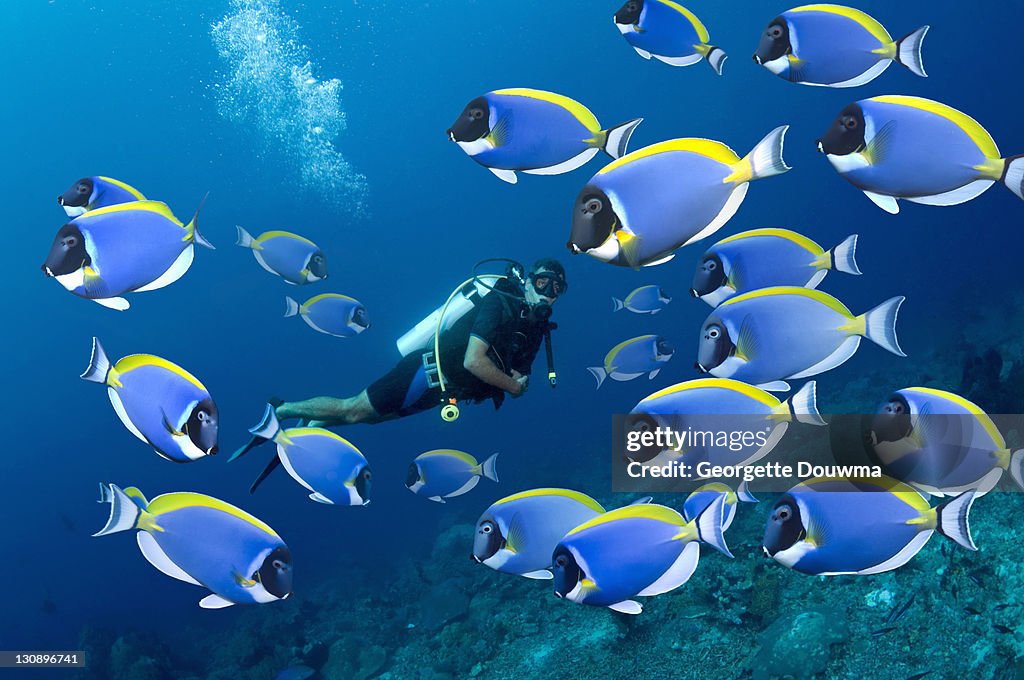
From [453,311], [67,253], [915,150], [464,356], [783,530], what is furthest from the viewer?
[453,311]

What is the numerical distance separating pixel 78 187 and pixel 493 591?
336 inches

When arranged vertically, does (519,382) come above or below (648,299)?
below

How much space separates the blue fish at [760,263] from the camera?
8.37 feet

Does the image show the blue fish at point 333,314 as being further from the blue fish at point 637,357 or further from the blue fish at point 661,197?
the blue fish at point 661,197

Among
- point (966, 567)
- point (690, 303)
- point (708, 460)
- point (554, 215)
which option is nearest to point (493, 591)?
point (966, 567)

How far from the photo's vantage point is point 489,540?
2.53 m

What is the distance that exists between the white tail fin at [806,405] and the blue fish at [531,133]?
112 centimetres

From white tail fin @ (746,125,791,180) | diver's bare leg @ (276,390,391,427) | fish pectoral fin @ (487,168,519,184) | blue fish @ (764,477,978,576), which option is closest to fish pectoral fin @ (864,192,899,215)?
white tail fin @ (746,125,791,180)

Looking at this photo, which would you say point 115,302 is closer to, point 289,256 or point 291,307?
point 289,256

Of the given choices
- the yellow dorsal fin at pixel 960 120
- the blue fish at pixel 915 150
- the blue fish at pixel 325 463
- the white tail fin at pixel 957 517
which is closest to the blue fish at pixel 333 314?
the blue fish at pixel 325 463

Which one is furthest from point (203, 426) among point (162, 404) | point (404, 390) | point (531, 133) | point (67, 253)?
point (404, 390)

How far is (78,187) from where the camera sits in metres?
2.48

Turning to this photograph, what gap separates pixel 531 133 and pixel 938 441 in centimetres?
185

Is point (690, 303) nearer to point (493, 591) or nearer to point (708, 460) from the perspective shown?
point (493, 591)
